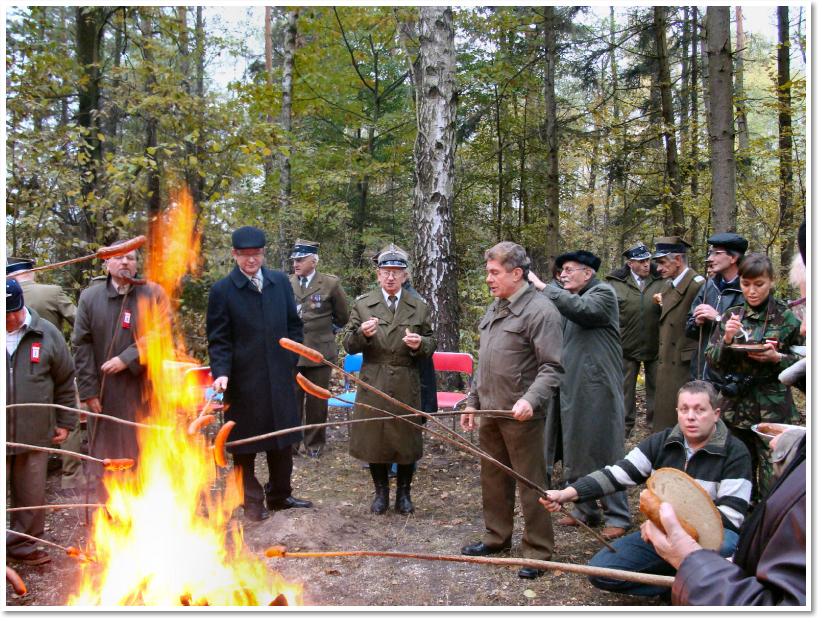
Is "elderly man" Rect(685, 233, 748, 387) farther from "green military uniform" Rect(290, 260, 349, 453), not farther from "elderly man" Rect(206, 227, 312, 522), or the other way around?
"green military uniform" Rect(290, 260, 349, 453)

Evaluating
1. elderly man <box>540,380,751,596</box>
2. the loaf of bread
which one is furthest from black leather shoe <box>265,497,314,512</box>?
the loaf of bread

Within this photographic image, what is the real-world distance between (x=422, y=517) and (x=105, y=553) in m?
2.55

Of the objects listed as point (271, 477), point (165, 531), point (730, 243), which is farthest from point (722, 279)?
point (165, 531)

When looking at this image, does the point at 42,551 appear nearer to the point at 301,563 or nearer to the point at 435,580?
the point at 301,563

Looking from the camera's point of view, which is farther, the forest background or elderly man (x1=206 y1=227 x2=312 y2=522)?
the forest background

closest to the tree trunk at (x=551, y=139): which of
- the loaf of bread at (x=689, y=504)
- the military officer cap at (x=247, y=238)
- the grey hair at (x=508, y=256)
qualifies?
the military officer cap at (x=247, y=238)

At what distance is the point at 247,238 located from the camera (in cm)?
553

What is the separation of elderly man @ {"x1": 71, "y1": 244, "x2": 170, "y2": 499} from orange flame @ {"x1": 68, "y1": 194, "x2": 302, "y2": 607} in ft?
Result: 0.37

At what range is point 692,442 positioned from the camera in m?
3.89

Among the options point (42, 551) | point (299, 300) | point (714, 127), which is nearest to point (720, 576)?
point (42, 551)

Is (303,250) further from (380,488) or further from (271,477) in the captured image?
(380,488)

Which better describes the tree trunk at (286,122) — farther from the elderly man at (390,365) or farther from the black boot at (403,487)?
the black boot at (403,487)

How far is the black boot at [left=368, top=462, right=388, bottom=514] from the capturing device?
594 centimetres

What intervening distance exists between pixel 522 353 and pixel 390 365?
5.18 ft
